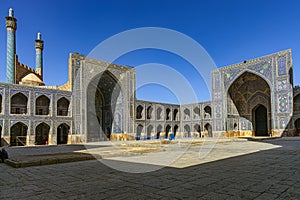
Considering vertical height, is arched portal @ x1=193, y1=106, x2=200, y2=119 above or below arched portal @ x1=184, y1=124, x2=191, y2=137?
above

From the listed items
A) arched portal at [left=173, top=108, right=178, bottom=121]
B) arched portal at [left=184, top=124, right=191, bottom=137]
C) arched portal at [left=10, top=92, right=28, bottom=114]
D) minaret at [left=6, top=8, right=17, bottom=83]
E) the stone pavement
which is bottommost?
arched portal at [left=184, top=124, right=191, bottom=137]

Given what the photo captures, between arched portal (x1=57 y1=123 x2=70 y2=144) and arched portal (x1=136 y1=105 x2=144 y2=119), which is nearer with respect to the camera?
arched portal (x1=57 y1=123 x2=70 y2=144)

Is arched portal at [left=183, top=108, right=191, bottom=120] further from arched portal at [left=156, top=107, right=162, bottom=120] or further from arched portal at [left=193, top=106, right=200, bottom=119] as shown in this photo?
arched portal at [left=156, top=107, right=162, bottom=120]

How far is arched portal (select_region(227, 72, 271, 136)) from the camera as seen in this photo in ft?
94.1

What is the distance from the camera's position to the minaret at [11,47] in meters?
26.4

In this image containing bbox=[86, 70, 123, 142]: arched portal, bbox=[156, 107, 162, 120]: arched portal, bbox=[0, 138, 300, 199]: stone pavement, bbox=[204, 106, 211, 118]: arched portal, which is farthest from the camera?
bbox=[204, 106, 211, 118]: arched portal

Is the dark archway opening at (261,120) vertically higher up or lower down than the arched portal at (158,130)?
higher up

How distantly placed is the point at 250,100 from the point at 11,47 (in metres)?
31.8

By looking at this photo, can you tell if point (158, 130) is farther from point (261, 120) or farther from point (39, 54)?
point (39, 54)

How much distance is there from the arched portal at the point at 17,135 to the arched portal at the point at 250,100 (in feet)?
80.1

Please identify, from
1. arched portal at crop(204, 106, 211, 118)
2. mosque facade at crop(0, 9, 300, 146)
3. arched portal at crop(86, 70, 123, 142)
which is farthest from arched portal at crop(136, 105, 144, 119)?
arched portal at crop(204, 106, 211, 118)

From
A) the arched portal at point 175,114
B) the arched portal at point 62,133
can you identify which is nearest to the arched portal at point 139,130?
the arched portal at point 175,114

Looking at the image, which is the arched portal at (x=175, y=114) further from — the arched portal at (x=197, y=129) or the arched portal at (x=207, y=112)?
the arched portal at (x=207, y=112)

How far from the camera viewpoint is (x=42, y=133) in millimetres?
24688
